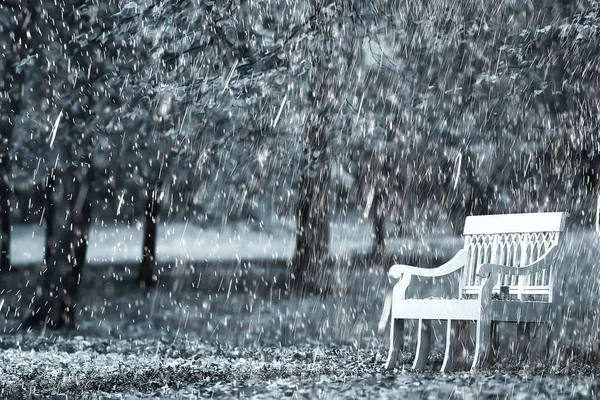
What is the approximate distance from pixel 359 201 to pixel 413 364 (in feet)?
33.4

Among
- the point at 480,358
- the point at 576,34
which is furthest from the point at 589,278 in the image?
the point at 480,358

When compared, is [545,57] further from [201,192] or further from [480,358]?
[201,192]

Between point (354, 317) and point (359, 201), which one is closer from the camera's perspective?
point (354, 317)

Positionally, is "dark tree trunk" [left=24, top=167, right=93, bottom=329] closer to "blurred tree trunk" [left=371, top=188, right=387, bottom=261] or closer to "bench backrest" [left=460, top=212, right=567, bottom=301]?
"bench backrest" [left=460, top=212, right=567, bottom=301]

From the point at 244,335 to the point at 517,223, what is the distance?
5726 mm

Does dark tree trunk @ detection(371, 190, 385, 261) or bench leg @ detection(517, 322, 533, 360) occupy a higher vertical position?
dark tree trunk @ detection(371, 190, 385, 261)

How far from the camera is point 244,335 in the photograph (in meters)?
13.4

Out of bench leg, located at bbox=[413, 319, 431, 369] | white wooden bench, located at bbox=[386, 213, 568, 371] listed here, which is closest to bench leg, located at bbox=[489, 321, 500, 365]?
white wooden bench, located at bbox=[386, 213, 568, 371]

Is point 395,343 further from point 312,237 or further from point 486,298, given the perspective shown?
point 312,237

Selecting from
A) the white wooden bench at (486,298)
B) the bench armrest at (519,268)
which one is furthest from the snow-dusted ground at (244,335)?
the bench armrest at (519,268)

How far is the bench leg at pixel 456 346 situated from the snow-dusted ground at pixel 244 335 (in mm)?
307

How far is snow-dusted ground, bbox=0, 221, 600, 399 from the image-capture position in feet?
22.8

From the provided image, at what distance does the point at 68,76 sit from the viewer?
12.5m

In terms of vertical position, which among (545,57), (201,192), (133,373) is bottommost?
(133,373)
